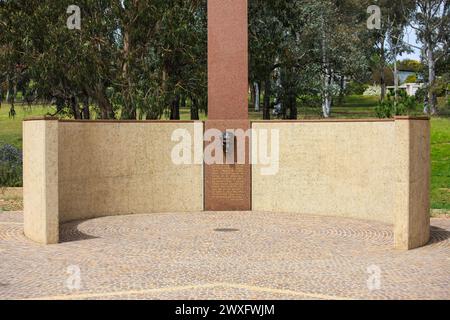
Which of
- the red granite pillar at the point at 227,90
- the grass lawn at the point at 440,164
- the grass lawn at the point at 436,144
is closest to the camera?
the red granite pillar at the point at 227,90

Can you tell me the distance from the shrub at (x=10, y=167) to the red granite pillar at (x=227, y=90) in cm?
878

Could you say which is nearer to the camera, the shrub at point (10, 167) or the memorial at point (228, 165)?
the memorial at point (228, 165)

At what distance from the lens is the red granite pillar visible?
17953 millimetres

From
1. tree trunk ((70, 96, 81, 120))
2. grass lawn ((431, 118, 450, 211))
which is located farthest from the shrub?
grass lawn ((431, 118, 450, 211))

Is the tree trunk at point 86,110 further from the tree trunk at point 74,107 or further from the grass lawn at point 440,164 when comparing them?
the grass lawn at point 440,164

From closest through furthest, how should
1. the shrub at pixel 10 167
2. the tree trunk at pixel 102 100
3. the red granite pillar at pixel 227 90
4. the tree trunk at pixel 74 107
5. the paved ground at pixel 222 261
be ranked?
the paved ground at pixel 222 261, the red granite pillar at pixel 227 90, the shrub at pixel 10 167, the tree trunk at pixel 102 100, the tree trunk at pixel 74 107

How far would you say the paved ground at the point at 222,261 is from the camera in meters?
9.09

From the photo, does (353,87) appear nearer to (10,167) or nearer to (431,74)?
(431,74)

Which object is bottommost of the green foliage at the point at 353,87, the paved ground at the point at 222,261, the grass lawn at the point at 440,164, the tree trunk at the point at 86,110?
the paved ground at the point at 222,261

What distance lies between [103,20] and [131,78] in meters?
2.37

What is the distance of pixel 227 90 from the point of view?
18062 millimetres

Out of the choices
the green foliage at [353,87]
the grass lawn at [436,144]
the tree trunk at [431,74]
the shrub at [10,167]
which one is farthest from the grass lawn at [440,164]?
the shrub at [10,167]

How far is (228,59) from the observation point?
1805cm

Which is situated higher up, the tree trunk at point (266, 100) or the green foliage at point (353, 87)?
the green foliage at point (353, 87)
